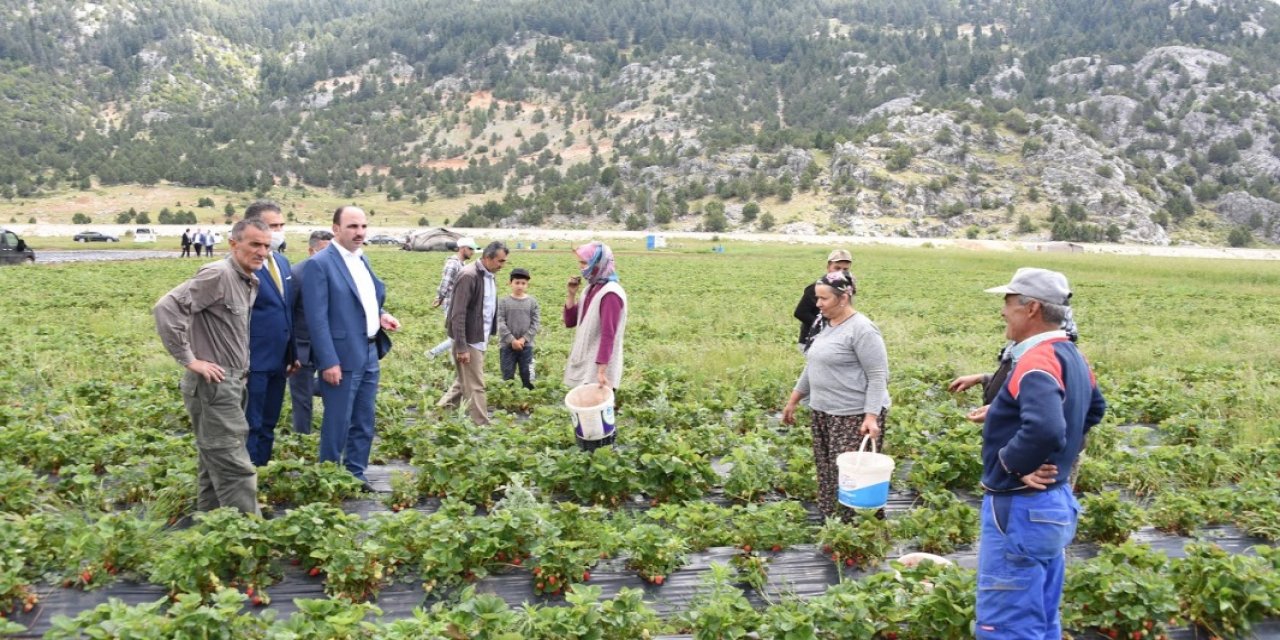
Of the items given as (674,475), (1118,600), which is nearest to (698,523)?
(674,475)

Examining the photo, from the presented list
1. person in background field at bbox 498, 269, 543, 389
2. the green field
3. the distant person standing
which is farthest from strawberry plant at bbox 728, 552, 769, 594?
the distant person standing

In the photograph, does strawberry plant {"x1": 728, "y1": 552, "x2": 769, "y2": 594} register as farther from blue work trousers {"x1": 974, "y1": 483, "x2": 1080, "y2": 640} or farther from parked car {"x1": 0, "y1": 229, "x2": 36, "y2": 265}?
parked car {"x1": 0, "y1": 229, "x2": 36, "y2": 265}

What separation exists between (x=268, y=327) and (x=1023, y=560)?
17.2ft

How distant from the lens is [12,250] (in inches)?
1264

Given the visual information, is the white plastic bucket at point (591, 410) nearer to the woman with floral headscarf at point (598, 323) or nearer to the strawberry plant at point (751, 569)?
the woman with floral headscarf at point (598, 323)

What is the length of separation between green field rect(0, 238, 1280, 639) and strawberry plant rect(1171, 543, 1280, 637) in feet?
0.06

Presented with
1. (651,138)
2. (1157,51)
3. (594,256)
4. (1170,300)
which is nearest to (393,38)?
(651,138)

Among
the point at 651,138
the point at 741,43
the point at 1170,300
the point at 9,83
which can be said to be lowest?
the point at 1170,300

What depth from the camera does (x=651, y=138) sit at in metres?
131

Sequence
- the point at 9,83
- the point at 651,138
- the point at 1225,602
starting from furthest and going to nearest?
the point at 9,83, the point at 651,138, the point at 1225,602

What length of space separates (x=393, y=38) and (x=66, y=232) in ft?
438

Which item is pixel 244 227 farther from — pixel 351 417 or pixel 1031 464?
pixel 1031 464

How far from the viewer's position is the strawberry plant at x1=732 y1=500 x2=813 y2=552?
5.43 meters

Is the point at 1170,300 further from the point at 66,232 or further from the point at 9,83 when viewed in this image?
the point at 9,83
